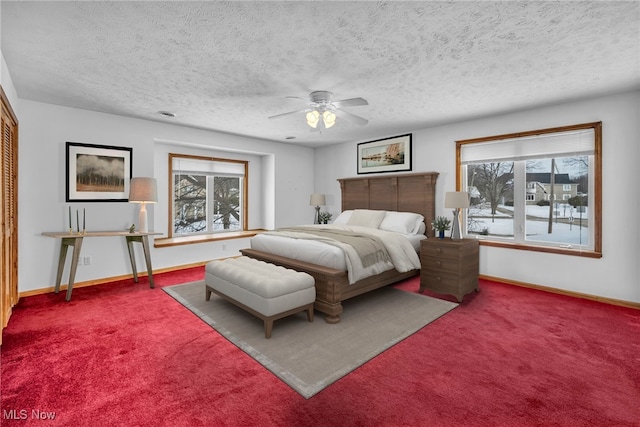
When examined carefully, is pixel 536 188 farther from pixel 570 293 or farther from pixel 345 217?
pixel 345 217

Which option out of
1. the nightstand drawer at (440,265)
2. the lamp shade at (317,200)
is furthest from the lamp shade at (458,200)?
the lamp shade at (317,200)

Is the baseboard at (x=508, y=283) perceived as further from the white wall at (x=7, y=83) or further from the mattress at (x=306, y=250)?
the white wall at (x=7, y=83)

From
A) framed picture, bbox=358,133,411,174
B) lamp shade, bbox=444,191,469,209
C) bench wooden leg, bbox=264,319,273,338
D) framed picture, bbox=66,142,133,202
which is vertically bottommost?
bench wooden leg, bbox=264,319,273,338

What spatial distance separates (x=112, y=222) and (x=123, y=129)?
1.37 m

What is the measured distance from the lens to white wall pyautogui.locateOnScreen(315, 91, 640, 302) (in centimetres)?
349

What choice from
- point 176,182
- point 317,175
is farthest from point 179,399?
point 317,175

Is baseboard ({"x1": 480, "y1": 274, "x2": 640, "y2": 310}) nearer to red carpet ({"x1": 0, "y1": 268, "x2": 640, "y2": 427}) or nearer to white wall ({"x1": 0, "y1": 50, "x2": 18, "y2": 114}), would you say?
red carpet ({"x1": 0, "y1": 268, "x2": 640, "y2": 427})

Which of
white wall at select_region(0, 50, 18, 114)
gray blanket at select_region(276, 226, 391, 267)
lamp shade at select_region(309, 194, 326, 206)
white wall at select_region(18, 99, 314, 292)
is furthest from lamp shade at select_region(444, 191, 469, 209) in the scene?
white wall at select_region(0, 50, 18, 114)

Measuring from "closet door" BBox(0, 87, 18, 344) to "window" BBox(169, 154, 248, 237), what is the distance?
2.17 metres

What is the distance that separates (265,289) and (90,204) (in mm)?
3193

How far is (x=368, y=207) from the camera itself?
5969mm

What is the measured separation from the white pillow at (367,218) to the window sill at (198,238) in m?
2.15

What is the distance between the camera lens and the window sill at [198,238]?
5.09 m

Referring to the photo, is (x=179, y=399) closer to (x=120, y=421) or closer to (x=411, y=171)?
(x=120, y=421)
